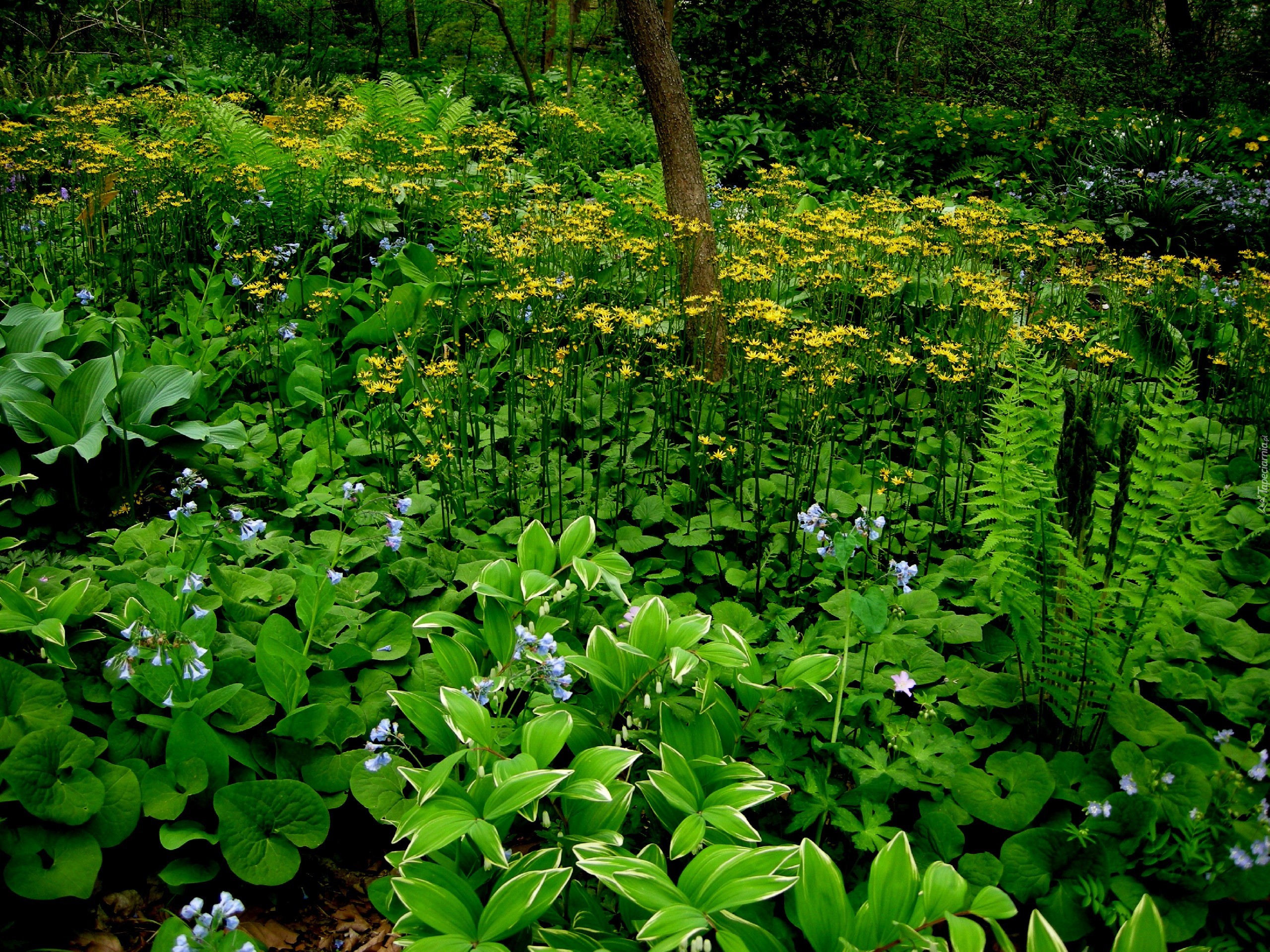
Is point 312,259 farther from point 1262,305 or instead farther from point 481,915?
point 1262,305

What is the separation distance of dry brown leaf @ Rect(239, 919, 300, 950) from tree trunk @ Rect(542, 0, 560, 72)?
1169 centimetres

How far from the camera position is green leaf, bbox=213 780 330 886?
65.3 inches

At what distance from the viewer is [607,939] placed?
4.92ft

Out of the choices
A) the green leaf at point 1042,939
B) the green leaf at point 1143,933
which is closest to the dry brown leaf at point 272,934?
the green leaf at point 1042,939

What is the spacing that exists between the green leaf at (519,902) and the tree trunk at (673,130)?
2.58m

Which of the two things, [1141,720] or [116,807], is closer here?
[116,807]

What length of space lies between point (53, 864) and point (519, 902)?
3.01 feet

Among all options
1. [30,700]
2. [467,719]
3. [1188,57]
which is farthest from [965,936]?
[1188,57]

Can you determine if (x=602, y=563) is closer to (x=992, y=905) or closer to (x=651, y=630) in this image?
(x=651, y=630)

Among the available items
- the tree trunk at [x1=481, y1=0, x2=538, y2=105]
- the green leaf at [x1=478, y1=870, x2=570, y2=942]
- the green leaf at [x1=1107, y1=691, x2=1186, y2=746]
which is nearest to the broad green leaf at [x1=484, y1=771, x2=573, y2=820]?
the green leaf at [x1=478, y1=870, x2=570, y2=942]

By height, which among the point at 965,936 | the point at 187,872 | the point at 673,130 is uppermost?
the point at 673,130

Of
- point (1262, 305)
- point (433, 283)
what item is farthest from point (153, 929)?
Result: point (1262, 305)

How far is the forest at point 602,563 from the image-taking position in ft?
5.32

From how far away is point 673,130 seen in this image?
3.86 m
